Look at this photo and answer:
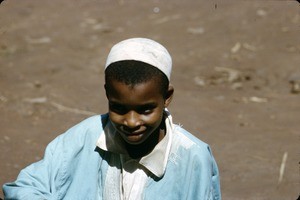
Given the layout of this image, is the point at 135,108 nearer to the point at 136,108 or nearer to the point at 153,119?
the point at 136,108

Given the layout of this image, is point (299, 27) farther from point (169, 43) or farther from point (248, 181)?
point (248, 181)

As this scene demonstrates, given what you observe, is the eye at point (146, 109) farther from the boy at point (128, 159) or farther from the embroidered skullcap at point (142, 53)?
the embroidered skullcap at point (142, 53)

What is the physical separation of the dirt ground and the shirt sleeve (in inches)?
62.2

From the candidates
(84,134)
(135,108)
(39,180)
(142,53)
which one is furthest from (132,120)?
(39,180)

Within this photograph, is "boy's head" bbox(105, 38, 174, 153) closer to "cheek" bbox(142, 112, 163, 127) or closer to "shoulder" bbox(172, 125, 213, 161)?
"cheek" bbox(142, 112, 163, 127)

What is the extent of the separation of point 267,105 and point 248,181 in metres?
1.56

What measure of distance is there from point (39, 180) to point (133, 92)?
70cm

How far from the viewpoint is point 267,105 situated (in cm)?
634

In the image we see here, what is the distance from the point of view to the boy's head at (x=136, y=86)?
3062 millimetres

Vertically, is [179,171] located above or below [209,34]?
above

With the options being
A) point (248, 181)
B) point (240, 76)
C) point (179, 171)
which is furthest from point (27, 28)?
point (179, 171)

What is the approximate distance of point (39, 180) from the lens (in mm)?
3338

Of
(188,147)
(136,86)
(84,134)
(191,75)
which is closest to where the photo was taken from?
(136,86)

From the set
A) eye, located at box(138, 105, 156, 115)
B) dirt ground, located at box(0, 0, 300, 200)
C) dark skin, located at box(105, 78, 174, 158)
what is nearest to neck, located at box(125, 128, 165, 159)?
dark skin, located at box(105, 78, 174, 158)
